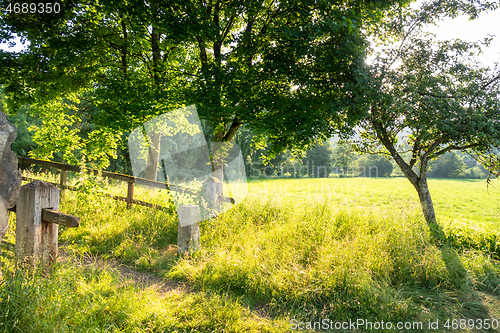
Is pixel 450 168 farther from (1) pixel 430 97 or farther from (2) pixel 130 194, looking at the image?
(2) pixel 130 194

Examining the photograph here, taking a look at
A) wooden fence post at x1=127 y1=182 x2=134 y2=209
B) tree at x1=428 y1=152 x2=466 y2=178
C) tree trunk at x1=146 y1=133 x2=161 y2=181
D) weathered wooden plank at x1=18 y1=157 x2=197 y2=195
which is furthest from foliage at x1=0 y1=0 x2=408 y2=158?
tree at x1=428 y1=152 x2=466 y2=178

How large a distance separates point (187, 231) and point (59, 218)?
104 inches

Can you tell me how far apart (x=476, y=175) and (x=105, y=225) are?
47.9m

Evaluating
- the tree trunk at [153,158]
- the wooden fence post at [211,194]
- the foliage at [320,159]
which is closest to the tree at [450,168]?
the foliage at [320,159]

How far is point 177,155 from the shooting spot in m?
31.2

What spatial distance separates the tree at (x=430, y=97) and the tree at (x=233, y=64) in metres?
0.75

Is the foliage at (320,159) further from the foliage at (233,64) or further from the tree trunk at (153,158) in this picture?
the foliage at (233,64)

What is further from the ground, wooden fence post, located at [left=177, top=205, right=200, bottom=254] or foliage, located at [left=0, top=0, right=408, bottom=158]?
foliage, located at [left=0, top=0, right=408, bottom=158]

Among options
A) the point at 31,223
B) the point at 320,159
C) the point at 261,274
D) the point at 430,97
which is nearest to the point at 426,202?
the point at 430,97

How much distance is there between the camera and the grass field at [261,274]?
3176mm

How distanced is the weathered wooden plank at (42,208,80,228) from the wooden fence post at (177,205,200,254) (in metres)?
2.51

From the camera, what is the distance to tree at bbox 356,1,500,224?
18.3ft

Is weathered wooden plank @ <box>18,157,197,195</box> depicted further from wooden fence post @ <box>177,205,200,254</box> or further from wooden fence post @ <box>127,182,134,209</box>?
wooden fence post @ <box>177,205,200,254</box>

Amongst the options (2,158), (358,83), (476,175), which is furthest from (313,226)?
(476,175)
